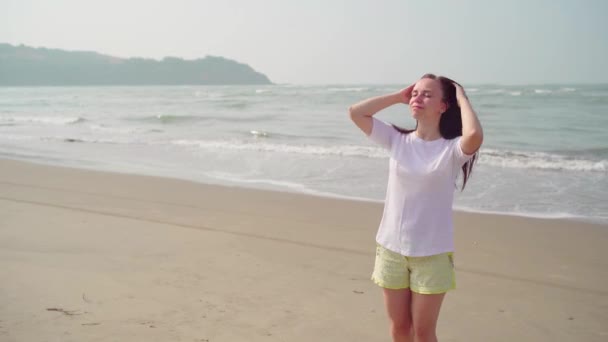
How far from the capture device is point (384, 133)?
8.55 feet

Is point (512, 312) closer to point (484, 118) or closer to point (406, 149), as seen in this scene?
point (406, 149)

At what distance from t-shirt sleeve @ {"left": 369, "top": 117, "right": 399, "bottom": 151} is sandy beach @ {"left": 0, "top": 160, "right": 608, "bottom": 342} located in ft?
4.78

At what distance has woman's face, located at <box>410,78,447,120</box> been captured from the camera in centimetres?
242

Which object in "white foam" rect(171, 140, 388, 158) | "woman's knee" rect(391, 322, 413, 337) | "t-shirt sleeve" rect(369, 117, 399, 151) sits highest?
"t-shirt sleeve" rect(369, 117, 399, 151)

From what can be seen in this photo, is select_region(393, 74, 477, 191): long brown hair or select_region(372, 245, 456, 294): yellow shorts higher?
A: select_region(393, 74, 477, 191): long brown hair

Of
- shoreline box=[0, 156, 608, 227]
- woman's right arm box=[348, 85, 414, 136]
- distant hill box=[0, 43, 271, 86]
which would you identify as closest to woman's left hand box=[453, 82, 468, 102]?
woman's right arm box=[348, 85, 414, 136]

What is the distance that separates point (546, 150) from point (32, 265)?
45.9 ft

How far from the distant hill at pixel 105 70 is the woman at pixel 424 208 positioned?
12427cm

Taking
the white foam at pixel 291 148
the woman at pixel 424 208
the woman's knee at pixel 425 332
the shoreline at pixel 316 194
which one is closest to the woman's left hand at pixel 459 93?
the woman at pixel 424 208

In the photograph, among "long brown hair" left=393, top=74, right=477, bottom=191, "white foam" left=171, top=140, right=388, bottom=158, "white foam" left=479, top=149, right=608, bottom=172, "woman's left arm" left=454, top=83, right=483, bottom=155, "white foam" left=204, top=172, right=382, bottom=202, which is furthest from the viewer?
"white foam" left=171, top=140, right=388, bottom=158

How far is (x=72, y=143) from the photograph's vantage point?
15703mm

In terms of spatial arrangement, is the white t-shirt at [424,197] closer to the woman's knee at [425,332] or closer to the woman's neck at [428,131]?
the woman's neck at [428,131]

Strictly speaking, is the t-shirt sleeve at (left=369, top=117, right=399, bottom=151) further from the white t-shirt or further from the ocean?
the ocean

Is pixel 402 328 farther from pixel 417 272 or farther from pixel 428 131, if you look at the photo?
pixel 428 131
